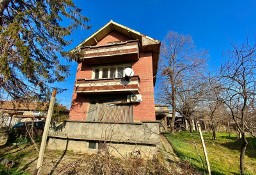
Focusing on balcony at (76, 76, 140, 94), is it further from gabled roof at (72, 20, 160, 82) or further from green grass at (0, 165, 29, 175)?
green grass at (0, 165, 29, 175)

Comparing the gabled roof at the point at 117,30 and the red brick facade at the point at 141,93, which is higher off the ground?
the gabled roof at the point at 117,30

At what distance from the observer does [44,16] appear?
9.95 metres

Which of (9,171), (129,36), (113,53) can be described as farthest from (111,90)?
(9,171)

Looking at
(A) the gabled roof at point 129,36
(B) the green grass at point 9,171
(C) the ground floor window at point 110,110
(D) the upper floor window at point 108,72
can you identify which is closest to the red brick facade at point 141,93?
(C) the ground floor window at point 110,110

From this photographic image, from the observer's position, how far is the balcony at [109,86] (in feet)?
40.3

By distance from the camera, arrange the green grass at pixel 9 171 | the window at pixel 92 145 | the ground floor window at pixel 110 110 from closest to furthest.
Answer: the green grass at pixel 9 171 < the window at pixel 92 145 < the ground floor window at pixel 110 110

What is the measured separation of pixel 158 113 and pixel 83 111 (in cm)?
1408

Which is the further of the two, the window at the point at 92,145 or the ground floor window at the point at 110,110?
the ground floor window at the point at 110,110

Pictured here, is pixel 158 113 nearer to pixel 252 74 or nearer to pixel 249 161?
pixel 249 161

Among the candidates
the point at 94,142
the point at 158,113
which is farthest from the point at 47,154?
the point at 158,113

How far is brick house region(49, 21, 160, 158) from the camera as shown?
10.4 m

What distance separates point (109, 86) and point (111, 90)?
375mm

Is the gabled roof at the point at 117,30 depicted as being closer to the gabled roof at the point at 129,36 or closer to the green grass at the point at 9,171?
the gabled roof at the point at 129,36

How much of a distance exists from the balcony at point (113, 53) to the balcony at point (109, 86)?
2.10 metres
